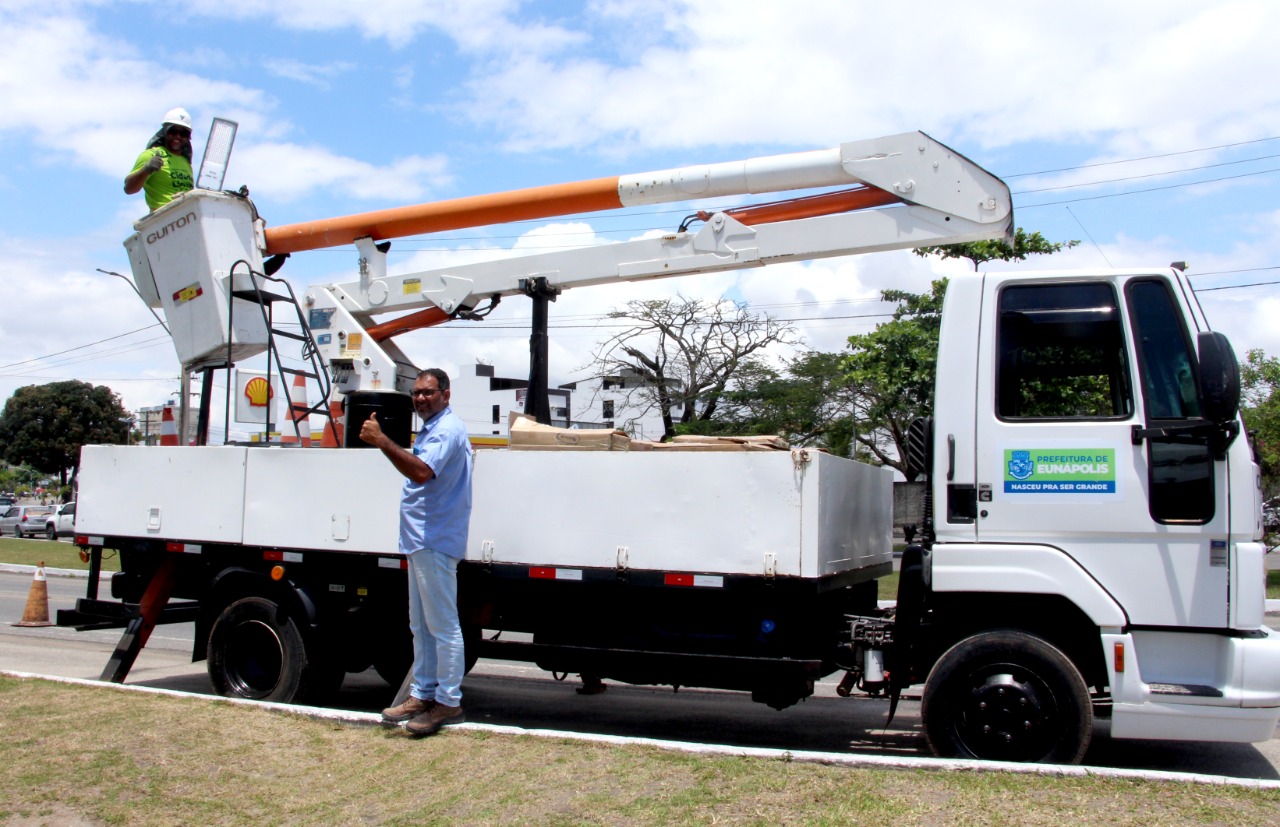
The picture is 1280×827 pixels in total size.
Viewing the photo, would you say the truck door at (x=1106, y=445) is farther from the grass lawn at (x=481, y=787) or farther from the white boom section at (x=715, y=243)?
the white boom section at (x=715, y=243)

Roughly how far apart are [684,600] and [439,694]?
1467 mm

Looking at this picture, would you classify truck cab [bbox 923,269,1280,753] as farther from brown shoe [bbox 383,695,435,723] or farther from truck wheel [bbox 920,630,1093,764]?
brown shoe [bbox 383,695,435,723]

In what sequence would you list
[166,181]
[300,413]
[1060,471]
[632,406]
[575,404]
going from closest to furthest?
1. [1060,471]
2. [300,413]
3. [166,181]
4. [632,406]
5. [575,404]

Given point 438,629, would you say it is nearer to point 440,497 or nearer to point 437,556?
point 437,556

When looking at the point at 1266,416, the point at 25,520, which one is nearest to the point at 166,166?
the point at 1266,416

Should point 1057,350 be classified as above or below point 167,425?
above

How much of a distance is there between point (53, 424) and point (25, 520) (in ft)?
99.2

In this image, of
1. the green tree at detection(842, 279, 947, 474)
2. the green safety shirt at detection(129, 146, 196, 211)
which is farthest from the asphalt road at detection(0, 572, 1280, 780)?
the green tree at detection(842, 279, 947, 474)

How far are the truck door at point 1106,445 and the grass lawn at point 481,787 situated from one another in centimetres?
104

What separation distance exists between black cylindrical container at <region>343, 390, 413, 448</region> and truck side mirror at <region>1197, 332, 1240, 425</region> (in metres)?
4.99

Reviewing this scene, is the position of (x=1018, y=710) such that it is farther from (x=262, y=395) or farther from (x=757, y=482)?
(x=262, y=395)

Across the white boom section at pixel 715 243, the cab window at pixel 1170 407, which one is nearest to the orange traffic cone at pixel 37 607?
the white boom section at pixel 715 243

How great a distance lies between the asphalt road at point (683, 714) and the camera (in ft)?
20.3

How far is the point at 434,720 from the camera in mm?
5711
